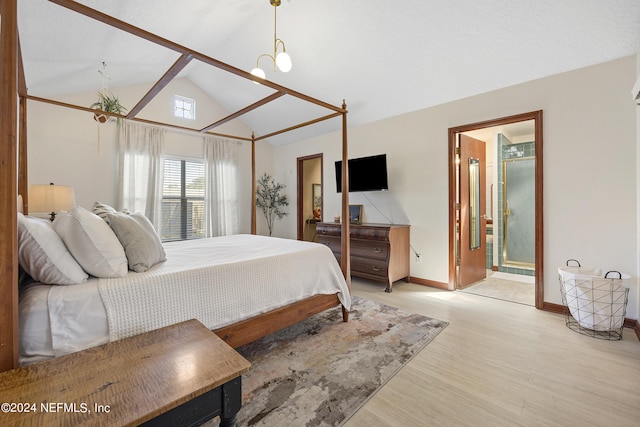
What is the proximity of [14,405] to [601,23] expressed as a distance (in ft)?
13.3

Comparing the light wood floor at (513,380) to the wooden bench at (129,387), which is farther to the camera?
the light wood floor at (513,380)

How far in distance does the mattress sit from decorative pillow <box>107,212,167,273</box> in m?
0.06

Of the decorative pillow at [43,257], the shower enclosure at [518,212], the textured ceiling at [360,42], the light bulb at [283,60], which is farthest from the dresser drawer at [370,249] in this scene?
the decorative pillow at [43,257]

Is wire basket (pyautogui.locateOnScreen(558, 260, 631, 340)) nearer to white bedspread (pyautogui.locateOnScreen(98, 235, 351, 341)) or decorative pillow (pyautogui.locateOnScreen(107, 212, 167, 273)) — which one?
white bedspread (pyautogui.locateOnScreen(98, 235, 351, 341))

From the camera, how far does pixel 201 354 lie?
3.52ft

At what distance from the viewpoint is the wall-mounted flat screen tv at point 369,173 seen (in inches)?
157

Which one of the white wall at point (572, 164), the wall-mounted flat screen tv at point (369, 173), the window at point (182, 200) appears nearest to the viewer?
the white wall at point (572, 164)

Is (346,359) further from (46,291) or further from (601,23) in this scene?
(601,23)

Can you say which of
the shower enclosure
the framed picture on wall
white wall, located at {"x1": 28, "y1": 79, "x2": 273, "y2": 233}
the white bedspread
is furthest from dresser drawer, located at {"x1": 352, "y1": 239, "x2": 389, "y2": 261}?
white wall, located at {"x1": 28, "y1": 79, "x2": 273, "y2": 233}

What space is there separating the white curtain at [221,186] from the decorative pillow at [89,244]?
3.64 metres

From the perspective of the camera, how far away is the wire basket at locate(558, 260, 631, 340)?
231 centimetres

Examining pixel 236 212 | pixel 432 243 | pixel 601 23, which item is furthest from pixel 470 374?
pixel 236 212

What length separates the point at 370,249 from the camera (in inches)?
149

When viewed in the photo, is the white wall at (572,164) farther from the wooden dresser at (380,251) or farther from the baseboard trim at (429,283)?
the wooden dresser at (380,251)
